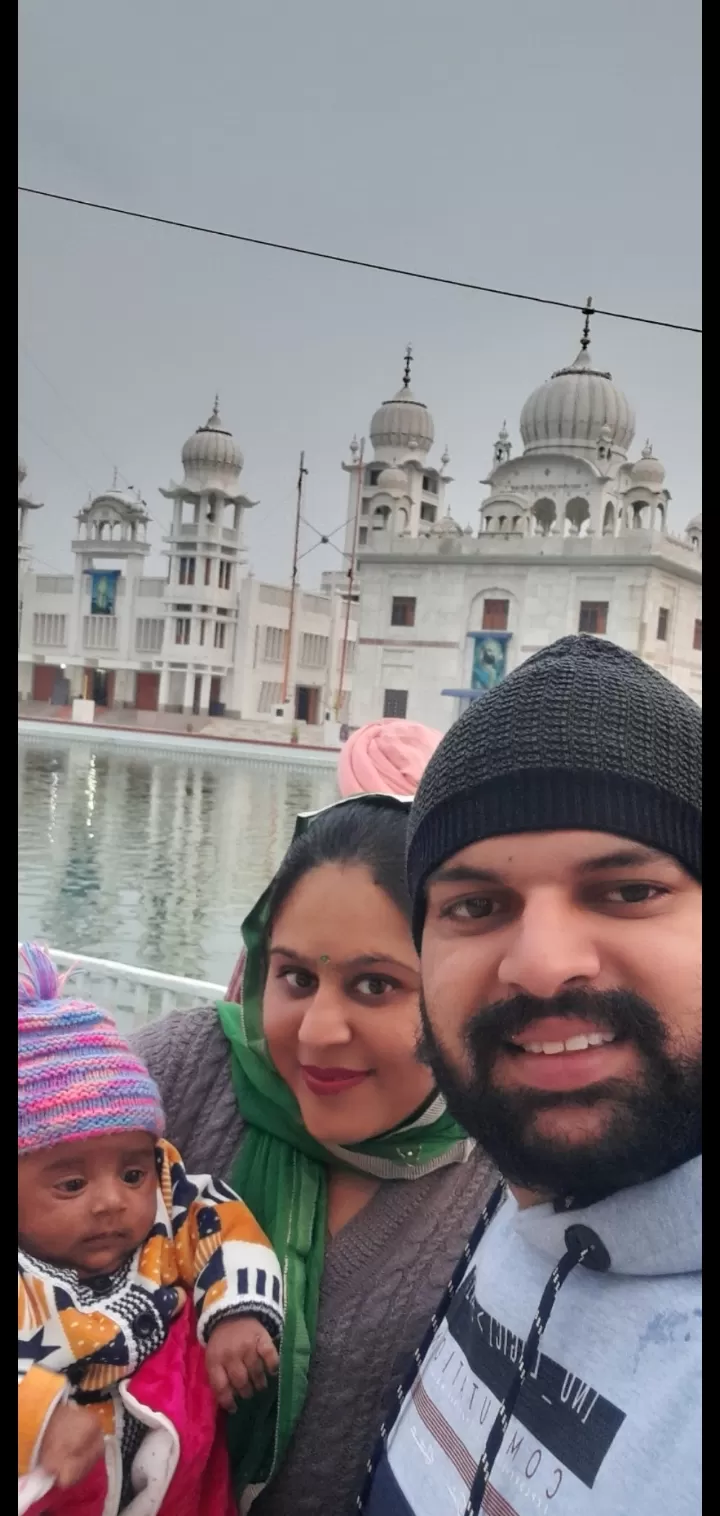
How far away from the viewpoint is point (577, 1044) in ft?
1.68

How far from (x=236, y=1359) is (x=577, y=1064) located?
36 centimetres

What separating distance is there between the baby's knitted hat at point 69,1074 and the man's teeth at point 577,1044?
0.30 meters

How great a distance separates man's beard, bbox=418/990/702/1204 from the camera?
1.65 ft

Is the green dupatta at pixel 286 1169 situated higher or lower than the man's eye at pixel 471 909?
lower

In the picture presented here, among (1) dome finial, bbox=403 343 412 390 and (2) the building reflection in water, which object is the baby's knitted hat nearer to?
Answer: (1) dome finial, bbox=403 343 412 390

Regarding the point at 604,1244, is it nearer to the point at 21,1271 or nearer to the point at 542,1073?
the point at 542,1073

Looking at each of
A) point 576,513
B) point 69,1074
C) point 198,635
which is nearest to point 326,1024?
point 69,1074

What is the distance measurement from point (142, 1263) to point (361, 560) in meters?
10.4

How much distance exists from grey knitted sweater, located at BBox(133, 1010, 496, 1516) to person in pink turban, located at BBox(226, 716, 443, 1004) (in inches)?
6.3

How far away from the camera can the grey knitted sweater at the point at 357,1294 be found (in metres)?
0.73

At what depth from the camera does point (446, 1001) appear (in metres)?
0.57

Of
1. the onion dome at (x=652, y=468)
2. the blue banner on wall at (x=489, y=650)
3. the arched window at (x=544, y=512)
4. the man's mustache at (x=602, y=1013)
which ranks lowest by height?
the man's mustache at (x=602, y=1013)

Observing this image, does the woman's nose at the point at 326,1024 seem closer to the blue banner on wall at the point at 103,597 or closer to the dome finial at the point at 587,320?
the dome finial at the point at 587,320

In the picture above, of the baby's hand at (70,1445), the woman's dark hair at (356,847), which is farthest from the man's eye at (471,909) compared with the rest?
the baby's hand at (70,1445)
